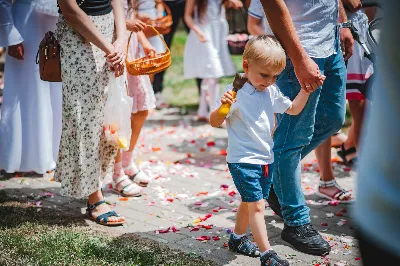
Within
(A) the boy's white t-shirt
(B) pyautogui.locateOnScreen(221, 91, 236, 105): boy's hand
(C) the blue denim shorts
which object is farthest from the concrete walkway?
(B) pyautogui.locateOnScreen(221, 91, 236, 105): boy's hand

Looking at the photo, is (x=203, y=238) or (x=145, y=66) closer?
(x=203, y=238)

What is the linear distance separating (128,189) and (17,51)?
152cm

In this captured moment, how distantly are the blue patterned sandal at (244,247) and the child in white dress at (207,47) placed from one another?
4.24 meters

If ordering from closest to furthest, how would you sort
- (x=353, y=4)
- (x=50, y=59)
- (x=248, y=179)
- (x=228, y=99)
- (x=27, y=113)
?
(x=228, y=99) < (x=248, y=179) < (x=50, y=59) < (x=353, y=4) < (x=27, y=113)

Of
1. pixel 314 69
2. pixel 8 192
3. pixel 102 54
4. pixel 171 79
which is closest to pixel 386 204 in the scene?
pixel 314 69

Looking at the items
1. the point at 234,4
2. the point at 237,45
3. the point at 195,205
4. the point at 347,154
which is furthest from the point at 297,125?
the point at 234,4

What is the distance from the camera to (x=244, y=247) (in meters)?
4.02

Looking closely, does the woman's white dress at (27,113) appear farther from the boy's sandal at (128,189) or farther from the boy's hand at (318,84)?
the boy's hand at (318,84)

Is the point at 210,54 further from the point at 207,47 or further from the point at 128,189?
the point at 128,189

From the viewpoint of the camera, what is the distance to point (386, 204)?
170 cm

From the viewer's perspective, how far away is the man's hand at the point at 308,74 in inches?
140

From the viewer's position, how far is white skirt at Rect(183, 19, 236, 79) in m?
8.20

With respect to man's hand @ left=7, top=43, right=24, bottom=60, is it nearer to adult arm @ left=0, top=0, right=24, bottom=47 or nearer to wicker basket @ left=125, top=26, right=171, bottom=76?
adult arm @ left=0, top=0, right=24, bottom=47

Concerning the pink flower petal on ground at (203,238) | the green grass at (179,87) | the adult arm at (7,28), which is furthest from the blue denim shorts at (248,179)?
the green grass at (179,87)
